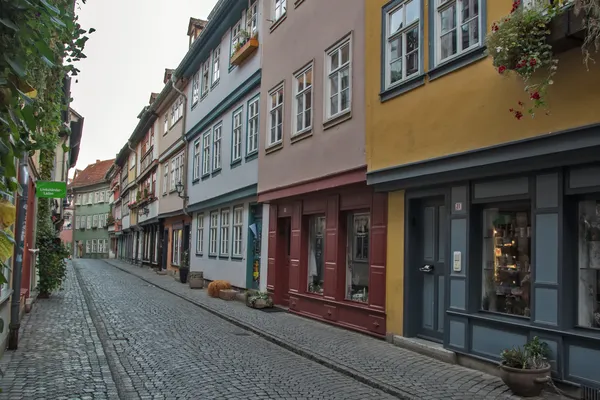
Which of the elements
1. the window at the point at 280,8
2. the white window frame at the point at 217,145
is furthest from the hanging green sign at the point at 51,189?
the white window frame at the point at 217,145

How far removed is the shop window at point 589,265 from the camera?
6.25m

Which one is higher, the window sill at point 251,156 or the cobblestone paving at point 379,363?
the window sill at point 251,156

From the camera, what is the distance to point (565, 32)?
580cm

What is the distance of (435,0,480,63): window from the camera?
7.77 metres

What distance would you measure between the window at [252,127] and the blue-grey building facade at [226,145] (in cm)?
3

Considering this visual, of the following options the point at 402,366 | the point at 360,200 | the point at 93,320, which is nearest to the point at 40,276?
the point at 93,320

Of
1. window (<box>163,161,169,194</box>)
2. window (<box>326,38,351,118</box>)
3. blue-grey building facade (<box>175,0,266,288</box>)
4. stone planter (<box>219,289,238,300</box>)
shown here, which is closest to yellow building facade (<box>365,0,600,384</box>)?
window (<box>326,38,351,118</box>)

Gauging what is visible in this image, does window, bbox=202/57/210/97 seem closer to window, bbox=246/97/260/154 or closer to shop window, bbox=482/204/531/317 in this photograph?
window, bbox=246/97/260/154

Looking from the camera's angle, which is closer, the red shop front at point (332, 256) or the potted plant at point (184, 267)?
the red shop front at point (332, 256)

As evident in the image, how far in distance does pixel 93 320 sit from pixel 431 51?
886cm

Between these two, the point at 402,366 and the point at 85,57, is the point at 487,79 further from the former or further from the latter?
the point at 85,57

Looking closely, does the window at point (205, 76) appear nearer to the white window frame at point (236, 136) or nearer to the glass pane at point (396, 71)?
the white window frame at point (236, 136)

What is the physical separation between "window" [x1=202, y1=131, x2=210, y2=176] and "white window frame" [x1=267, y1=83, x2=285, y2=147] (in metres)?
7.00

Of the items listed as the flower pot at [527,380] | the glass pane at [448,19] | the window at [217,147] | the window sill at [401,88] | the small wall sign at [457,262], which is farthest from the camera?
the window at [217,147]
